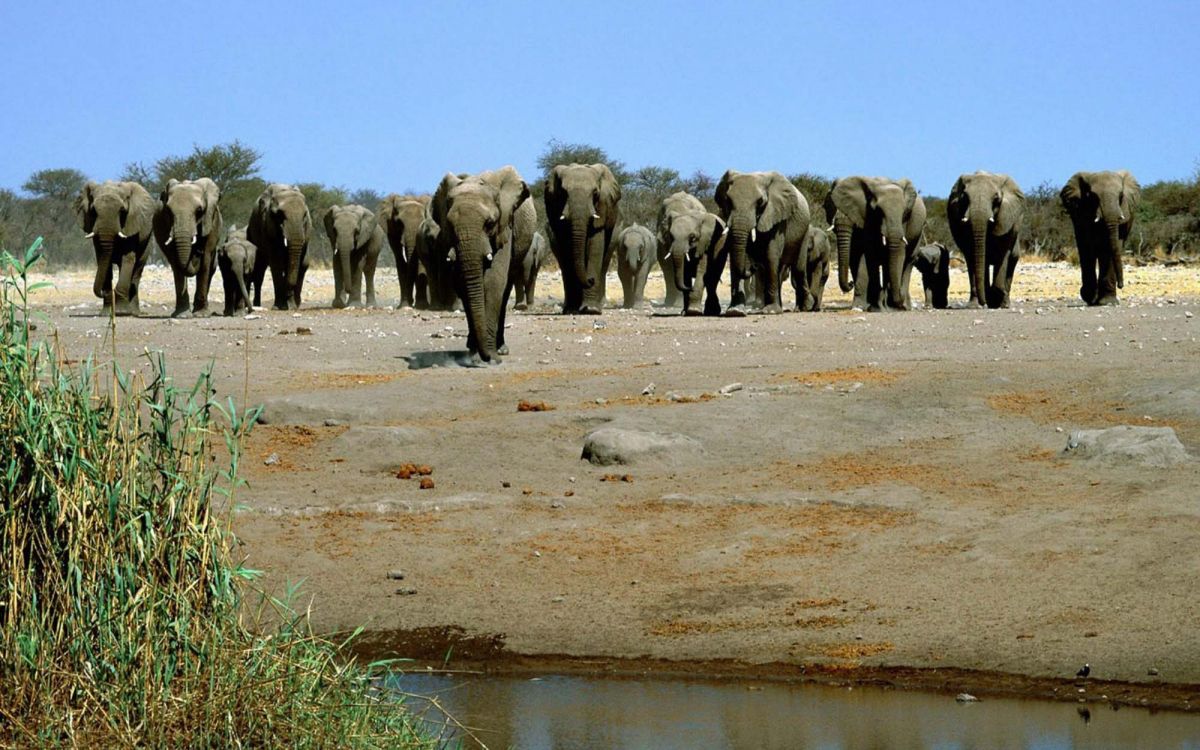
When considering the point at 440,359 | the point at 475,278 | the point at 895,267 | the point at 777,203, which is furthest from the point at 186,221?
the point at 895,267

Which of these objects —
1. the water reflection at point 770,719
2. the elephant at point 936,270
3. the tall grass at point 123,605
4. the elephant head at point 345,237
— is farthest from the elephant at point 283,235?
the tall grass at point 123,605

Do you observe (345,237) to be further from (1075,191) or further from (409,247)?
(1075,191)

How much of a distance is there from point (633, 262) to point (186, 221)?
8.89 metres

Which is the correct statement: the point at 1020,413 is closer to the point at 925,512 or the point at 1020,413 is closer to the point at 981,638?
the point at 925,512

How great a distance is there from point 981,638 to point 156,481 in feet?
13.3

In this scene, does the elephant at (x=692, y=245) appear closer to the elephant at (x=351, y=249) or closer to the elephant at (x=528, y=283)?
the elephant at (x=528, y=283)

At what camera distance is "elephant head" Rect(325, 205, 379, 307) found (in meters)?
32.9

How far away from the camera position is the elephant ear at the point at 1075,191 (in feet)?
91.1

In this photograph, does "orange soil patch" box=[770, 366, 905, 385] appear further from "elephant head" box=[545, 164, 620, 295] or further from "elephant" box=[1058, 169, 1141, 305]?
"elephant" box=[1058, 169, 1141, 305]

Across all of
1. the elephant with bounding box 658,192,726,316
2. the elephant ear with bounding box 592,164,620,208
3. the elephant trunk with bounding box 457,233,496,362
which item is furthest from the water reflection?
the elephant ear with bounding box 592,164,620,208

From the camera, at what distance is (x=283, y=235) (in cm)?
3100

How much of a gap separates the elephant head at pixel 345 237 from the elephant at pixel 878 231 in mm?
8952

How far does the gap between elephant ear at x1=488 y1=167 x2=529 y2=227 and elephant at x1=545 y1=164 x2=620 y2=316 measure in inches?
317

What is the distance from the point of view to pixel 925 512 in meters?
11.0
